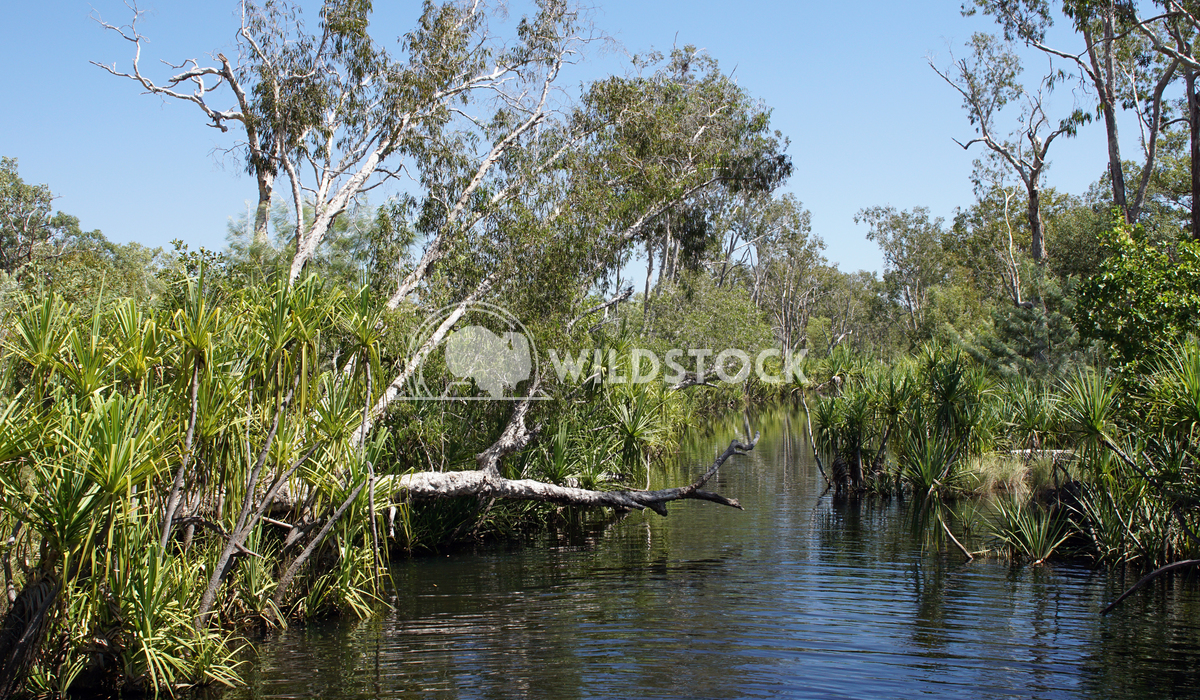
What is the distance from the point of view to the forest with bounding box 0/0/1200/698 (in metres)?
6.54

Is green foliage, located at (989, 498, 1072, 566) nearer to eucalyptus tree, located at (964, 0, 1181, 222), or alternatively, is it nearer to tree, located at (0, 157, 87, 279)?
eucalyptus tree, located at (964, 0, 1181, 222)

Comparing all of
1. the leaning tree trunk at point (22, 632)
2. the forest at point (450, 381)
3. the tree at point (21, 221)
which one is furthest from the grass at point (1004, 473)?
the tree at point (21, 221)

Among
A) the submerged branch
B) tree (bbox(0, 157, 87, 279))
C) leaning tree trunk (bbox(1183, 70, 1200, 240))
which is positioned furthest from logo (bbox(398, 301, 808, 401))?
tree (bbox(0, 157, 87, 279))

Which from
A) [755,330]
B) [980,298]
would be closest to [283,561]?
[755,330]

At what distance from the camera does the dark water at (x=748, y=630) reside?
22.7 ft

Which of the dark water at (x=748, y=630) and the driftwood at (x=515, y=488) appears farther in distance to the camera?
the driftwood at (x=515, y=488)

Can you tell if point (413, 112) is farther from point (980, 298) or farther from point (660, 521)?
point (980, 298)

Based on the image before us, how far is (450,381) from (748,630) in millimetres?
6946

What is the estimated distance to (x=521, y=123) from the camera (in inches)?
731

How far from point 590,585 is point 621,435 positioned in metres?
4.63

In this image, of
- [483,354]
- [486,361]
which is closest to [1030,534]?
[486,361]

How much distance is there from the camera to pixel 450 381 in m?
13.6

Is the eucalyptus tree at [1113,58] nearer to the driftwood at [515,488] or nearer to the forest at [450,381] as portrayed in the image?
the forest at [450,381]

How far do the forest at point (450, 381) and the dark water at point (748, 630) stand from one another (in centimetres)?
74
